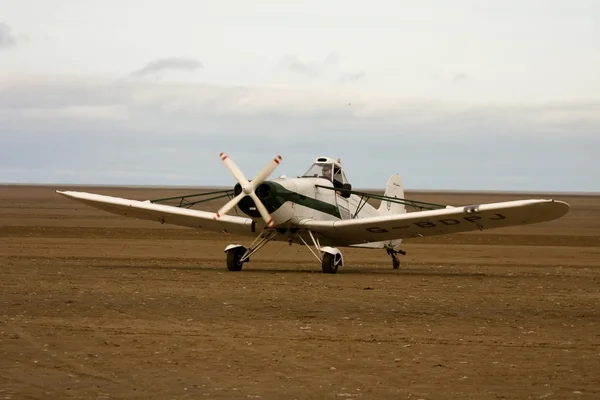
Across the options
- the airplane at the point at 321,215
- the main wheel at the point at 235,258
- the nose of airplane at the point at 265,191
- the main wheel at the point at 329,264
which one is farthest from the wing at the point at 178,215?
the main wheel at the point at 329,264

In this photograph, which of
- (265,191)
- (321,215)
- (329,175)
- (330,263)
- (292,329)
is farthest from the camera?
(329,175)

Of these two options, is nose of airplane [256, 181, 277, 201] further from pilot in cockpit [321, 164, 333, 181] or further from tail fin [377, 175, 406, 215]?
tail fin [377, 175, 406, 215]

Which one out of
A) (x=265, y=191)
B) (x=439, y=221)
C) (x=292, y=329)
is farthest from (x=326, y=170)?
(x=292, y=329)

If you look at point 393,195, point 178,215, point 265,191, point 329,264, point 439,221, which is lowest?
point 329,264

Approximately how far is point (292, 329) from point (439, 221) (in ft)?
31.6

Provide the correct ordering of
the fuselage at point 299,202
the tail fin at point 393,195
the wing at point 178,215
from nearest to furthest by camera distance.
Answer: the fuselage at point 299,202 < the wing at point 178,215 < the tail fin at point 393,195

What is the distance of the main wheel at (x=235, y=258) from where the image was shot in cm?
2291

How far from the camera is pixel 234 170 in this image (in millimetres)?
23031

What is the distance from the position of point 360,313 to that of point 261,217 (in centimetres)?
733

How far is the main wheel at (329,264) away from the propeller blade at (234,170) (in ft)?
7.07

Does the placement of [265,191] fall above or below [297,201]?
above

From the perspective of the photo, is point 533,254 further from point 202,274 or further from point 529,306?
point 529,306

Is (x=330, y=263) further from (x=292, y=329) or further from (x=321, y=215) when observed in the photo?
(x=292, y=329)

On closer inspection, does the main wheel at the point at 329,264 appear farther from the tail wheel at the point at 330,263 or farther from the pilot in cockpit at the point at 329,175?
the pilot in cockpit at the point at 329,175
